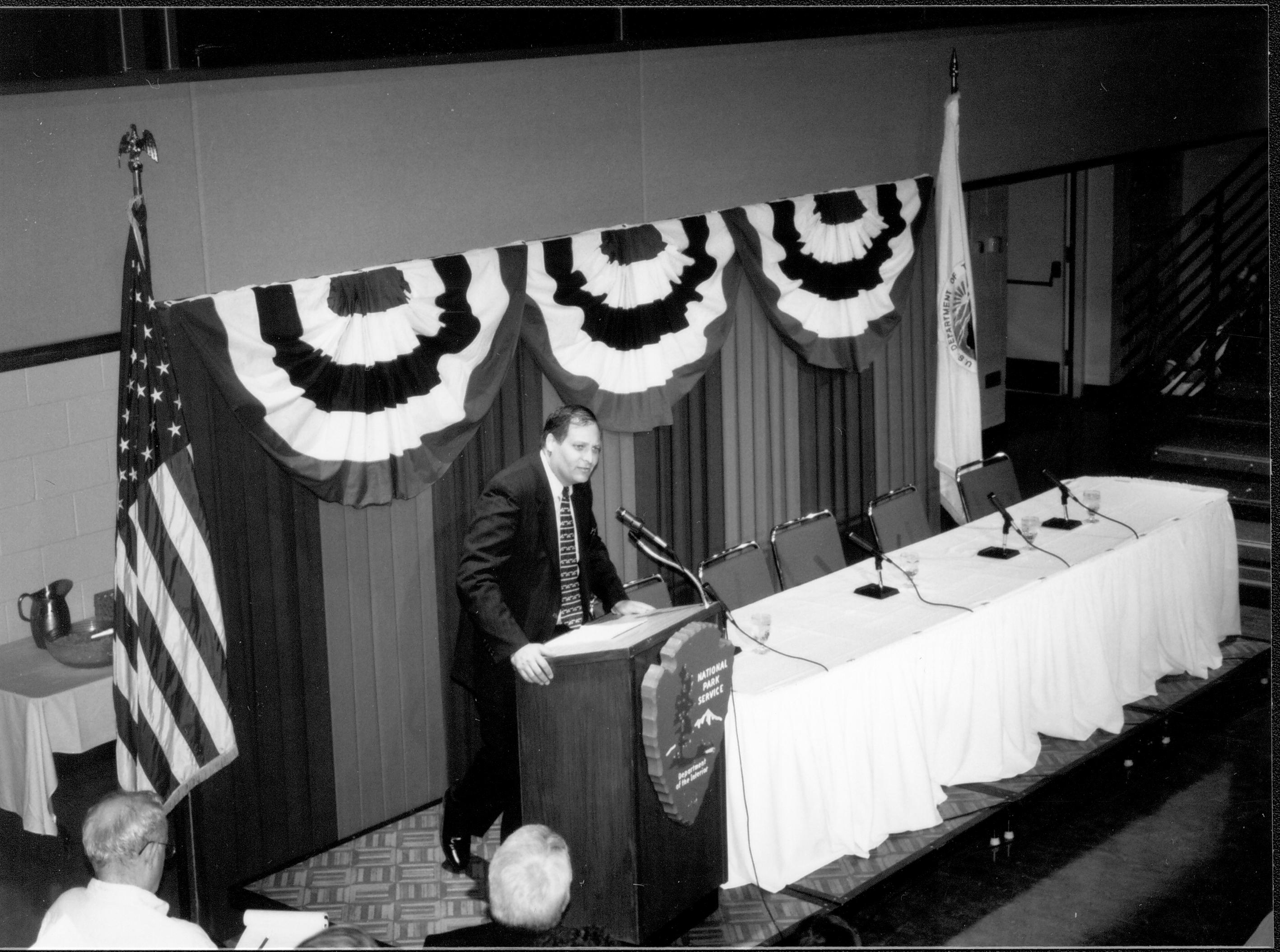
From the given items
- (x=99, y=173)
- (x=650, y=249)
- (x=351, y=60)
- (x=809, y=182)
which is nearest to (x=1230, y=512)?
(x=809, y=182)

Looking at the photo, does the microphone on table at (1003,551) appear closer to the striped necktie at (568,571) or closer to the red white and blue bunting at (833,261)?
the red white and blue bunting at (833,261)

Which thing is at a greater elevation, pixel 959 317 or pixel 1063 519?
pixel 959 317

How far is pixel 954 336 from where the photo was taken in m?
8.23

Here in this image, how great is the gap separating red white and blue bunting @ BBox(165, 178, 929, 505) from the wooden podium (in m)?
1.47

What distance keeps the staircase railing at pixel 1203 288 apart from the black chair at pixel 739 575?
495 cm

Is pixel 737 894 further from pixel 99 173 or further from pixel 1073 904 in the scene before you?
pixel 99 173

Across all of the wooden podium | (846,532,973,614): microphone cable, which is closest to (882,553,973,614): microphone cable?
(846,532,973,614): microphone cable

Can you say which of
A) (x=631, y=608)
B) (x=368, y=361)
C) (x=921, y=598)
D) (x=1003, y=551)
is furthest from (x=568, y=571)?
(x=1003, y=551)

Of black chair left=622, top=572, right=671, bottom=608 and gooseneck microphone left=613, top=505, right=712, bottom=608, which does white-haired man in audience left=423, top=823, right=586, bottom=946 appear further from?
black chair left=622, top=572, right=671, bottom=608

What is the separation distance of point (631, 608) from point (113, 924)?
197 cm

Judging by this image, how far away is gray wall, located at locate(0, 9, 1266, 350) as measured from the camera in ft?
15.6

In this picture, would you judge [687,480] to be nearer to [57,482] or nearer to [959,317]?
[959,317]

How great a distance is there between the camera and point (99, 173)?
4777 millimetres

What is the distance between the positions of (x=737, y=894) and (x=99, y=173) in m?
3.11
